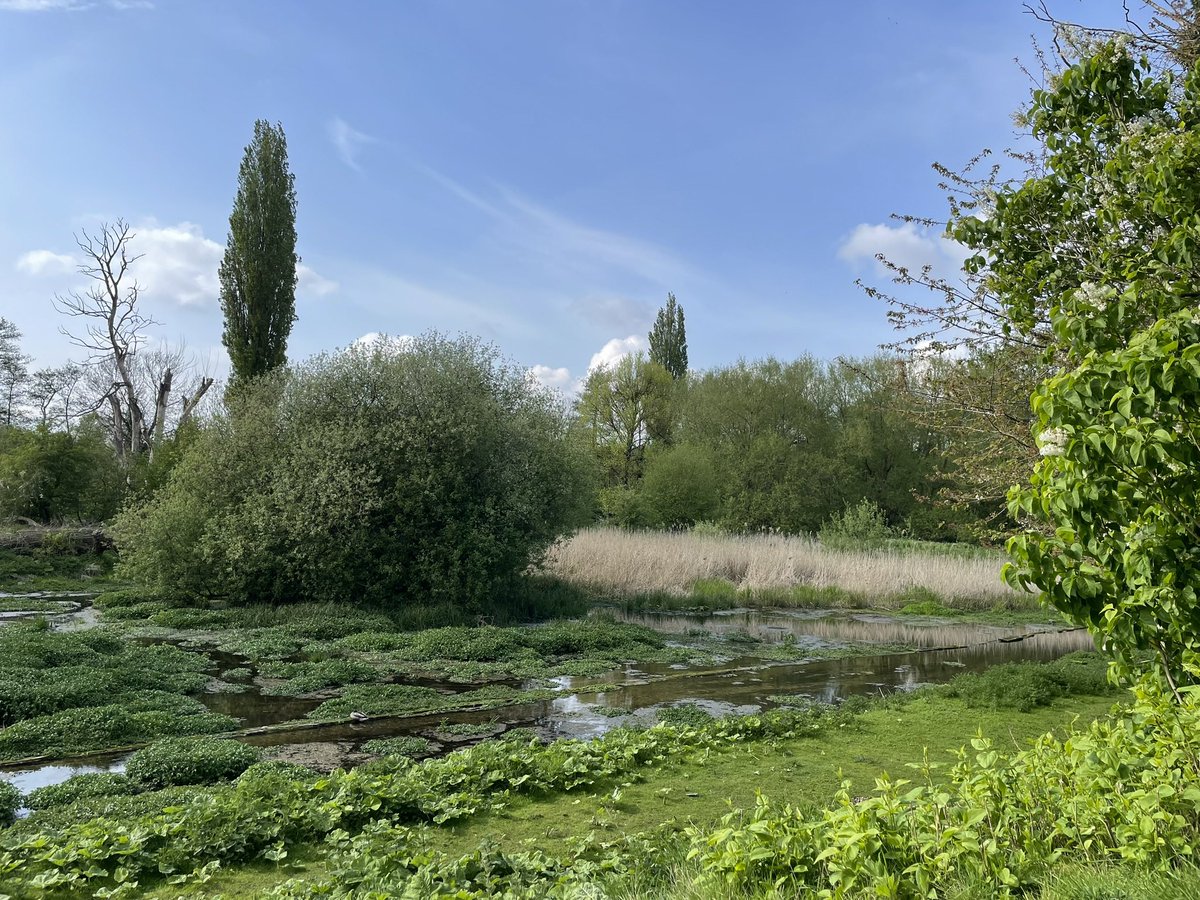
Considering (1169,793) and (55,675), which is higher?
(1169,793)

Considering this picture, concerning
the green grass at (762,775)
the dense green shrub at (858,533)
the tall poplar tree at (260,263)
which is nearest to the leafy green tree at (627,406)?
the dense green shrub at (858,533)

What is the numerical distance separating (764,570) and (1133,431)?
2088 cm

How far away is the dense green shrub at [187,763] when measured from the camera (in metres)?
6.91

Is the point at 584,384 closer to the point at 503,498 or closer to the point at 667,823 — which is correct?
the point at 503,498

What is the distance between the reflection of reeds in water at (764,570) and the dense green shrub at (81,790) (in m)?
15.1

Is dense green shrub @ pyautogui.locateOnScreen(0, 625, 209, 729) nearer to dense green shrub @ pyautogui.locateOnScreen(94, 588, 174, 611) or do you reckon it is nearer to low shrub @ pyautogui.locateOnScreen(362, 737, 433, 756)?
low shrub @ pyautogui.locateOnScreen(362, 737, 433, 756)

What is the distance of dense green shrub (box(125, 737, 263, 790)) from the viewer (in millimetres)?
6914

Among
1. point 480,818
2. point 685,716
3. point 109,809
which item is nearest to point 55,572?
point 109,809

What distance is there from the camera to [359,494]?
1817 cm

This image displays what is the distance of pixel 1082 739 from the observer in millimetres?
4148

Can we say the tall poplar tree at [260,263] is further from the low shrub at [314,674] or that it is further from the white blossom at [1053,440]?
the white blossom at [1053,440]

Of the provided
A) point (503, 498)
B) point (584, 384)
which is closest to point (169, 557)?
point (503, 498)

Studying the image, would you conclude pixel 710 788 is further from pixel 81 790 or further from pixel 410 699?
pixel 410 699

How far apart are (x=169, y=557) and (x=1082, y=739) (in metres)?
18.9
